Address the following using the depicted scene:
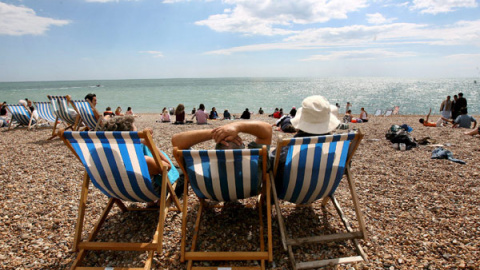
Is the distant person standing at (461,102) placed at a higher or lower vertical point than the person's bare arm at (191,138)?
lower

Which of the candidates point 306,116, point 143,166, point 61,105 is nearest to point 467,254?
point 306,116

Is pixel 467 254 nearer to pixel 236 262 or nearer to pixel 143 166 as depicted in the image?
pixel 236 262

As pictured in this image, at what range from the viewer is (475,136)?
7586mm

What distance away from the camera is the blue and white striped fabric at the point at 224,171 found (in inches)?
80.0

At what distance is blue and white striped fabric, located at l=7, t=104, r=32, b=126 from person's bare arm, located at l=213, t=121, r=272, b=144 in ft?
34.2

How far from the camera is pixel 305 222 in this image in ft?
9.21

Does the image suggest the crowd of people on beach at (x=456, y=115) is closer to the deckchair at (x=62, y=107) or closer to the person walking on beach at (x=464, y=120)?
the person walking on beach at (x=464, y=120)

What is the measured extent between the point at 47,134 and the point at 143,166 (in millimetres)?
8068

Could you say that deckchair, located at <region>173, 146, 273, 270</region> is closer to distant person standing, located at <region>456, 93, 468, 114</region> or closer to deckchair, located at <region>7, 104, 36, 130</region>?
deckchair, located at <region>7, 104, 36, 130</region>

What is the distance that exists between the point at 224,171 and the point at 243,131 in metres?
0.42

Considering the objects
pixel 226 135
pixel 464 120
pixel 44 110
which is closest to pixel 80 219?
pixel 226 135

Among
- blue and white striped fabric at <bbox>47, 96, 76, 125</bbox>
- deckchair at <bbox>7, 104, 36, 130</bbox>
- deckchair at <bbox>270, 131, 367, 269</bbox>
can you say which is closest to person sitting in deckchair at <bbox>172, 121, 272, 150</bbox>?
deckchair at <bbox>270, 131, 367, 269</bbox>

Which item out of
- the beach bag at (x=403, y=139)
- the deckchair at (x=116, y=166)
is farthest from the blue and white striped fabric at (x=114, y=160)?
the beach bag at (x=403, y=139)

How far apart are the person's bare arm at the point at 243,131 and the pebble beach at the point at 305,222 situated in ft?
2.21
